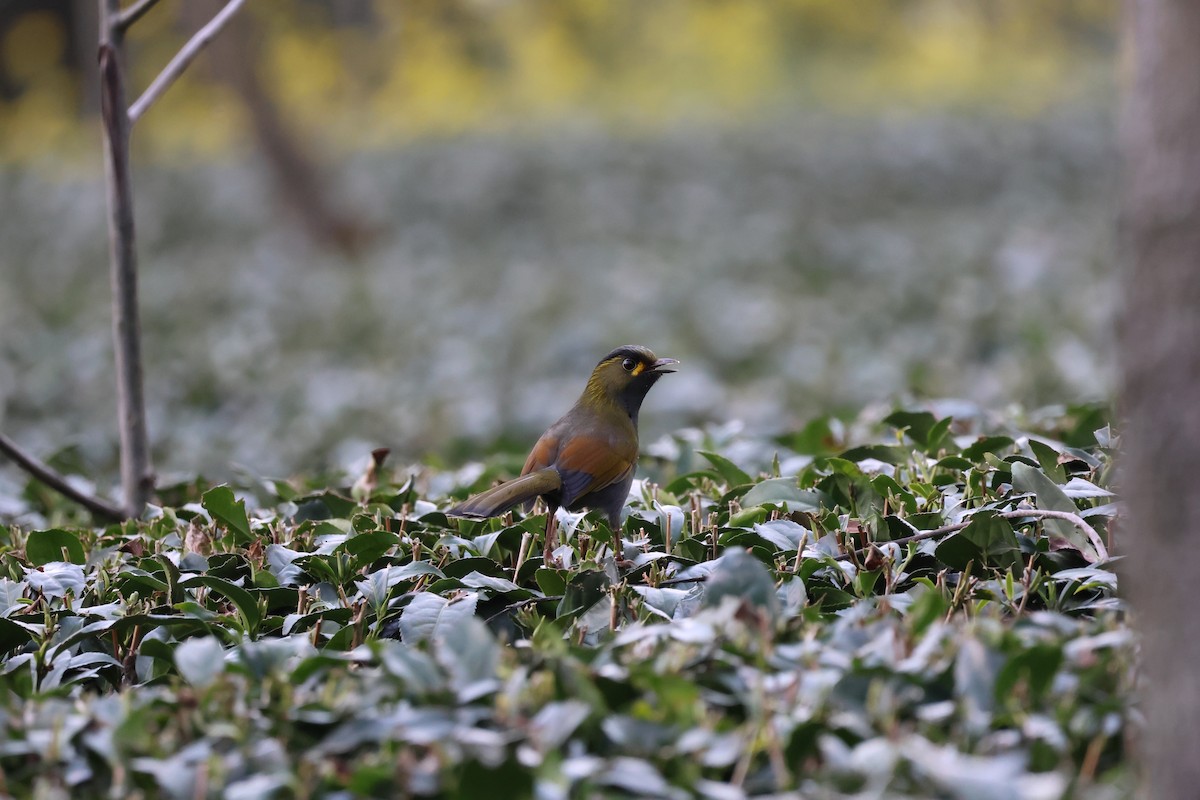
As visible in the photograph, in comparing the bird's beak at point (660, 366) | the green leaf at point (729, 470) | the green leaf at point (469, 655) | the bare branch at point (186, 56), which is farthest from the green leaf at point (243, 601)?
the bare branch at point (186, 56)

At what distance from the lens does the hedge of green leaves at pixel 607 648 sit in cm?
235

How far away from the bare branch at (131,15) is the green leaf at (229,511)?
179 centimetres

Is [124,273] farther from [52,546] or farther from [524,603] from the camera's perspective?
[524,603]

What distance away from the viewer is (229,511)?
387cm

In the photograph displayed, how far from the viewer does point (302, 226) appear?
15.0 m

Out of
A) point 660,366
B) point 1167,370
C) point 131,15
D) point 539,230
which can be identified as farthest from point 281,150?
point 1167,370

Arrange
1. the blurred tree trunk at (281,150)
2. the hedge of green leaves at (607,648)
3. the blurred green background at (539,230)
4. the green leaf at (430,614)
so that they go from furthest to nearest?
the blurred tree trunk at (281,150) < the blurred green background at (539,230) < the green leaf at (430,614) < the hedge of green leaves at (607,648)

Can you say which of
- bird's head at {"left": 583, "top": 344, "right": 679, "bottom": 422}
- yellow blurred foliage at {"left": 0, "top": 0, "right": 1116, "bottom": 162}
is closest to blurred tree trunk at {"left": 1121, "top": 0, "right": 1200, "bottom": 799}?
bird's head at {"left": 583, "top": 344, "right": 679, "bottom": 422}

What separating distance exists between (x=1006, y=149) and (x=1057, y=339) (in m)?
9.05

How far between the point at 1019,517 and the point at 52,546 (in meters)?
2.71

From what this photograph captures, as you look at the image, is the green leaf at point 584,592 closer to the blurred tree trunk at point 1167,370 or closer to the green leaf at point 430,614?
the green leaf at point 430,614

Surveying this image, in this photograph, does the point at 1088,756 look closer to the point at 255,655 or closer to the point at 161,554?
the point at 255,655

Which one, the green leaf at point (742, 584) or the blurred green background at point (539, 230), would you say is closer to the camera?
the green leaf at point (742, 584)

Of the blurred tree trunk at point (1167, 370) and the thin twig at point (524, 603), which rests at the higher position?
the blurred tree trunk at point (1167, 370)
